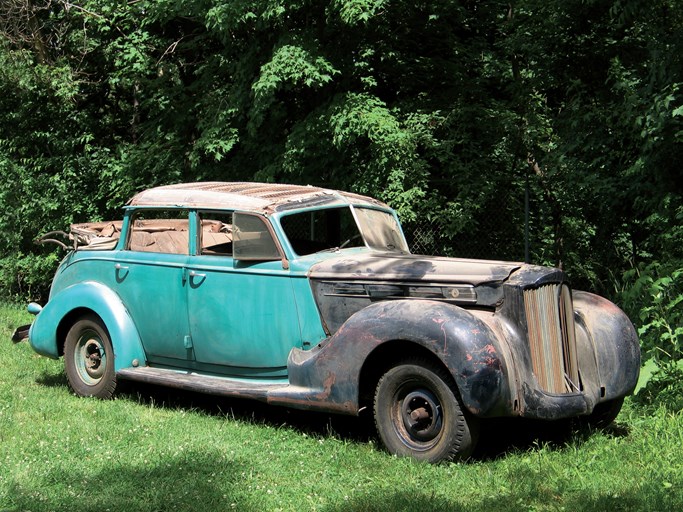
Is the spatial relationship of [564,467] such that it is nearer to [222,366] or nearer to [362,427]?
[362,427]

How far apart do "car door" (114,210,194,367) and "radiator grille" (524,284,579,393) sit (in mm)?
2898

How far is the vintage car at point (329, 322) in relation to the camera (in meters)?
5.35

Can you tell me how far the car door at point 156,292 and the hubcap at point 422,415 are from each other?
2180mm

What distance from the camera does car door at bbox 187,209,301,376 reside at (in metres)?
6.42

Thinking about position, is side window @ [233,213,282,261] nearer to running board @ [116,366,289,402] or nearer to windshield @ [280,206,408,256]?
windshield @ [280,206,408,256]

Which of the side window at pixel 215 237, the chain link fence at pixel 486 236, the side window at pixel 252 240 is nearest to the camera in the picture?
the side window at pixel 252 240

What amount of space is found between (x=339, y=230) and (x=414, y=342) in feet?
6.25

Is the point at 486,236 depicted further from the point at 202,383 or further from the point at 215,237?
the point at 202,383

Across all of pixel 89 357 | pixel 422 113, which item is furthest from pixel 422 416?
pixel 422 113

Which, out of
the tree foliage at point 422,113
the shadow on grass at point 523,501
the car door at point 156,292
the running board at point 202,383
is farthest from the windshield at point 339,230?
the shadow on grass at point 523,501

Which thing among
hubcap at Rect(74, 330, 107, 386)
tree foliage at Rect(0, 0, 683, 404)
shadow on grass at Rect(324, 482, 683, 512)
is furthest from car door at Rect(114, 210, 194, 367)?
tree foliage at Rect(0, 0, 683, 404)

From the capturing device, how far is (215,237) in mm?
7293

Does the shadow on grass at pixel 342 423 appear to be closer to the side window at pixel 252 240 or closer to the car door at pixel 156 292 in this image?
the car door at pixel 156 292

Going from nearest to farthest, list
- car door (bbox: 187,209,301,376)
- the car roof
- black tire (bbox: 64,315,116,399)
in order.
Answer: car door (bbox: 187,209,301,376) < the car roof < black tire (bbox: 64,315,116,399)
